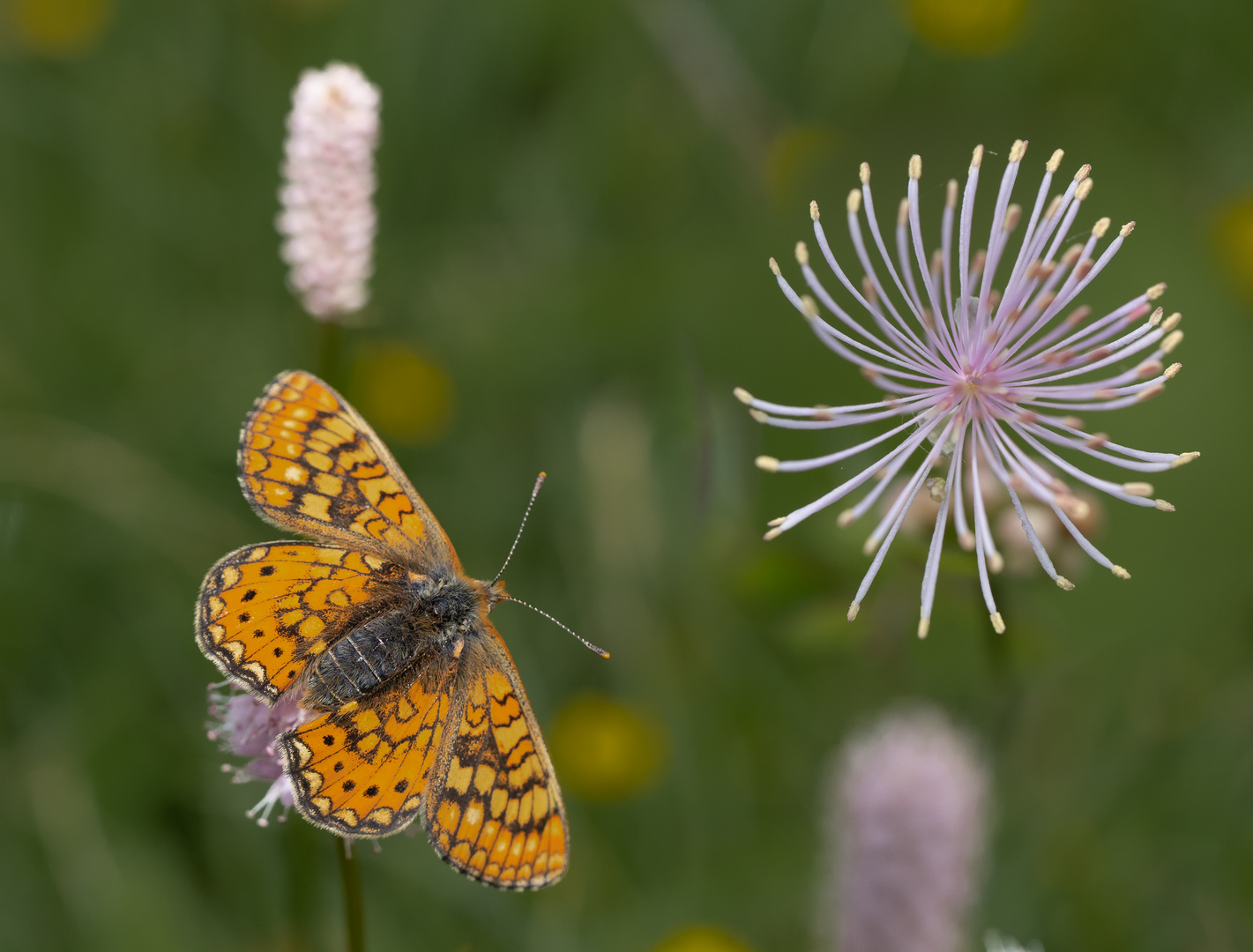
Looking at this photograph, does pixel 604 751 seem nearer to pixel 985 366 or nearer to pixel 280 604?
pixel 280 604

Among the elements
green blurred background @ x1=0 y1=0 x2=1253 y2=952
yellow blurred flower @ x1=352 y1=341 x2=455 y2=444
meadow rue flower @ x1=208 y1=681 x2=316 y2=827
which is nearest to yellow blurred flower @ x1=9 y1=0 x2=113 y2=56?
green blurred background @ x1=0 y1=0 x2=1253 y2=952

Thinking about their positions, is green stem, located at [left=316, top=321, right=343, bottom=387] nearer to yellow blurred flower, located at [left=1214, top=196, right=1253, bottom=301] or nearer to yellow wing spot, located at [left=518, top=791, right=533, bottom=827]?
yellow wing spot, located at [left=518, top=791, right=533, bottom=827]

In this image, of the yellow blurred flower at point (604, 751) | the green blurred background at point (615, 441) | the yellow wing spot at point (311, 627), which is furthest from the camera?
the yellow blurred flower at point (604, 751)

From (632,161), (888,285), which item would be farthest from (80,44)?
(888,285)

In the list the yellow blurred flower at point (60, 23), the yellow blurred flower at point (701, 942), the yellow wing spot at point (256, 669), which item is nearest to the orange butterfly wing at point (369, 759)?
the yellow wing spot at point (256, 669)

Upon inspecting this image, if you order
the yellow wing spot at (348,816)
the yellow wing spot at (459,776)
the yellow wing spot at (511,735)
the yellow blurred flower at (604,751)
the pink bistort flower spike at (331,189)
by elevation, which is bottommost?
the yellow blurred flower at (604,751)

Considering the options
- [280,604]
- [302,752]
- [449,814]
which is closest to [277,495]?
[280,604]

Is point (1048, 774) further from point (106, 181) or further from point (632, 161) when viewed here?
point (106, 181)

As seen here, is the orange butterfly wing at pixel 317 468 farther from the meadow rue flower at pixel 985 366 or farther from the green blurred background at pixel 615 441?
the meadow rue flower at pixel 985 366
